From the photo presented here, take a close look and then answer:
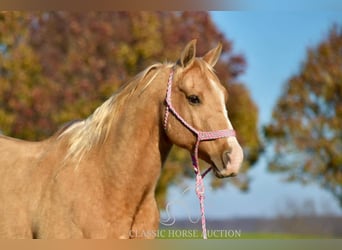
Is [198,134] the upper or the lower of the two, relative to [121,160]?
upper

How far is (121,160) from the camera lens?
3631 millimetres

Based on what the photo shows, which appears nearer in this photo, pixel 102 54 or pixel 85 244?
pixel 85 244

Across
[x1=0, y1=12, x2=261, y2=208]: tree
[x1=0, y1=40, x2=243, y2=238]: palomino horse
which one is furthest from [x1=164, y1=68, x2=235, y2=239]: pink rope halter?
[x1=0, y1=12, x2=261, y2=208]: tree

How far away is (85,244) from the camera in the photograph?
3.22 meters

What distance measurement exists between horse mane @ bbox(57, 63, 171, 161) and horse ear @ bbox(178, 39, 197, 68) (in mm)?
207

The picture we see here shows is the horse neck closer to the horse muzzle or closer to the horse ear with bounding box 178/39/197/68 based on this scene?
the horse ear with bounding box 178/39/197/68

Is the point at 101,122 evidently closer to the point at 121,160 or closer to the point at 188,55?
the point at 121,160

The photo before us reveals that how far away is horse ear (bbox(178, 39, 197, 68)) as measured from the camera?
3.63 m

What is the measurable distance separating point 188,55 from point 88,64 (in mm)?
9052

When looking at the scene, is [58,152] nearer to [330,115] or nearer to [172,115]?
[172,115]

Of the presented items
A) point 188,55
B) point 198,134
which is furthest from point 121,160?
point 188,55

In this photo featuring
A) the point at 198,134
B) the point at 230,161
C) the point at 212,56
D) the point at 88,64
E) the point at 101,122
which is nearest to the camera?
the point at 230,161

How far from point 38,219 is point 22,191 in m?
0.28
